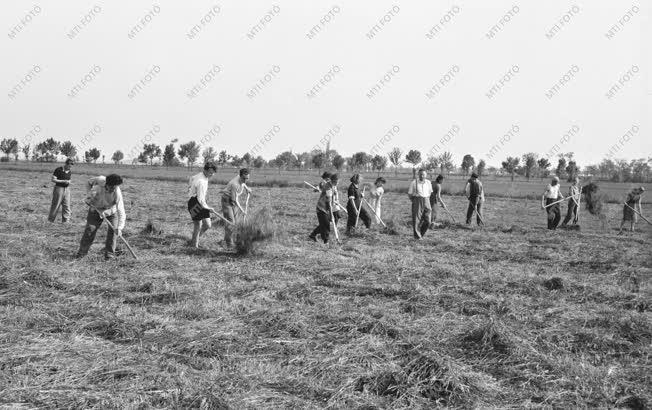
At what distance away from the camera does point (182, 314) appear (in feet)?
17.7

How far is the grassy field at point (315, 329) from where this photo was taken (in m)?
3.67

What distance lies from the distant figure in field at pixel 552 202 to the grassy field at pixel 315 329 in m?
4.99

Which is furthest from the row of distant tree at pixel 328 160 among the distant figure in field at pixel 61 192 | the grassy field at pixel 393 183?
the distant figure in field at pixel 61 192

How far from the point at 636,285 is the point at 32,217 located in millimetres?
13138

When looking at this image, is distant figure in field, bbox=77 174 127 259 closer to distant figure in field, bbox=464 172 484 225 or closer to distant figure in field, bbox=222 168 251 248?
distant figure in field, bbox=222 168 251 248

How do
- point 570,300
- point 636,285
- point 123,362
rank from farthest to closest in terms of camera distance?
1. point 636,285
2. point 570,300
3. point 123,362

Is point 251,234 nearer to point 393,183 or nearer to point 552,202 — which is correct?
point 552,202

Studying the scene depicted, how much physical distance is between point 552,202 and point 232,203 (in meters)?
9.34

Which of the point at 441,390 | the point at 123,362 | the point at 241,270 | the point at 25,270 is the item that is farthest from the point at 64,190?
the point at 441,390

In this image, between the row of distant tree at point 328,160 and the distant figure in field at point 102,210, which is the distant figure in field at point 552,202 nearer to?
the distant figure in field at point 102,210

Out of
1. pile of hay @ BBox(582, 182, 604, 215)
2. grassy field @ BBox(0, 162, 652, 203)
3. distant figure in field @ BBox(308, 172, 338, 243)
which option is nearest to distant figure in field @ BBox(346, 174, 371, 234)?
distant figure in field @ BBox(308, 172, 338, 243)

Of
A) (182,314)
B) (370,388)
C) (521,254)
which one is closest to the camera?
(370,388)

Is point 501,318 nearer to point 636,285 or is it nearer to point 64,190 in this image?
point 636,285

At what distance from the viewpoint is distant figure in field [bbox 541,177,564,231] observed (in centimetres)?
1418
